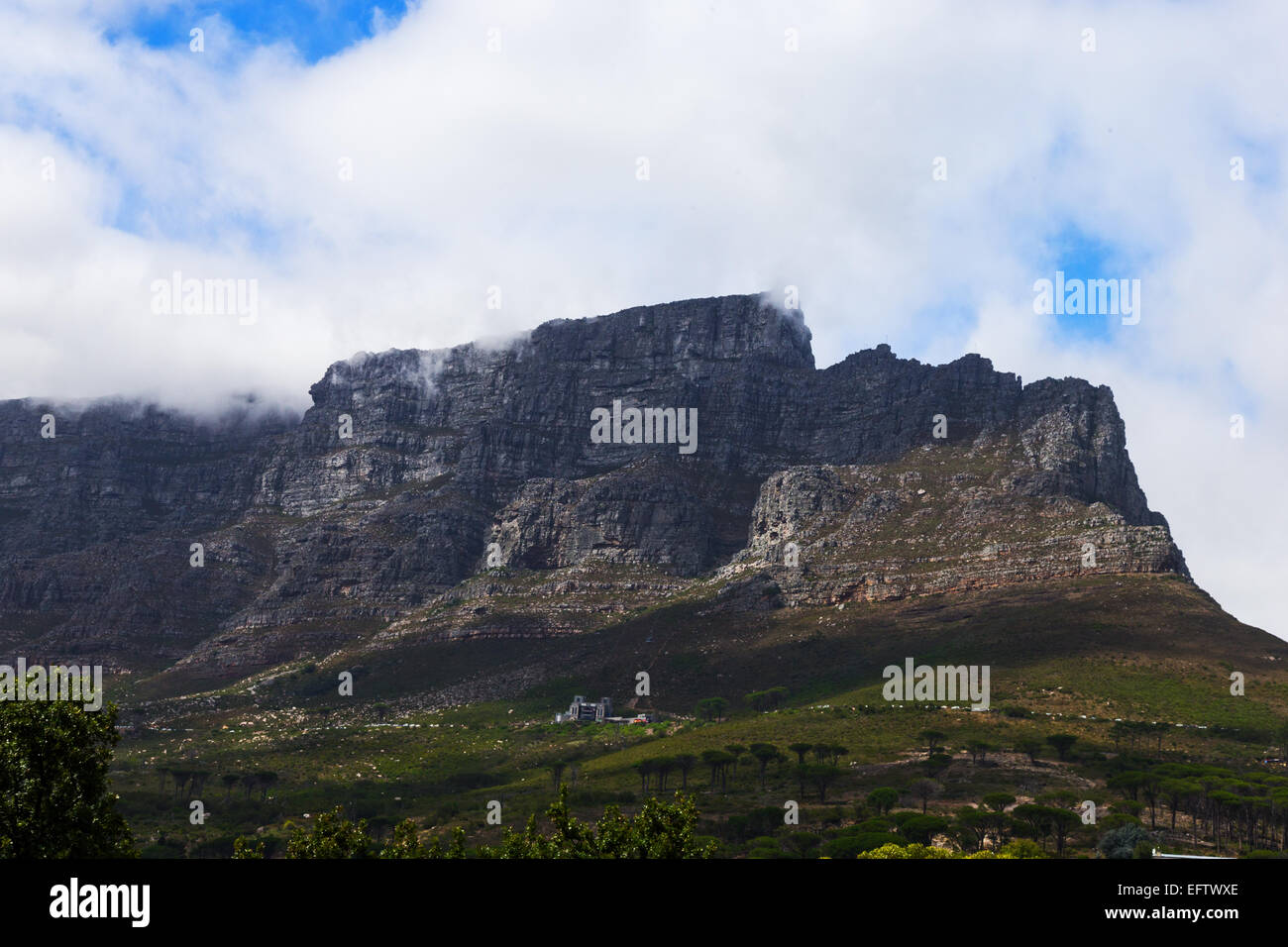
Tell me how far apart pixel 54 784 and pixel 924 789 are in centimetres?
8478

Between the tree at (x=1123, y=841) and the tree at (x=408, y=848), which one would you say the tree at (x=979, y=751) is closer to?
the tree at (x=1123, y=841)

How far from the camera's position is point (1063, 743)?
11050 cm

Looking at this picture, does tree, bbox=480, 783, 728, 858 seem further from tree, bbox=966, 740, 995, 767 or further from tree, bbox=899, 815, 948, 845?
tree, bbox=966, 740, 995, 767

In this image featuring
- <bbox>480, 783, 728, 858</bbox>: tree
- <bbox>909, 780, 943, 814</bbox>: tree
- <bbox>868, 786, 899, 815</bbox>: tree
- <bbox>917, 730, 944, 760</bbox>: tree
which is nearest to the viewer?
<bbox>480, 783, 728, 858</bbox>: tree

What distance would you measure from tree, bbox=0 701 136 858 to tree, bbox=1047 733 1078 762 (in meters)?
95.6

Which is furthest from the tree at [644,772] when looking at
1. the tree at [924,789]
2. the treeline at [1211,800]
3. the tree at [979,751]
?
the treeline at [1211,800]

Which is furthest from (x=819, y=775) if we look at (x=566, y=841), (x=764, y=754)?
(x=566, y=841)

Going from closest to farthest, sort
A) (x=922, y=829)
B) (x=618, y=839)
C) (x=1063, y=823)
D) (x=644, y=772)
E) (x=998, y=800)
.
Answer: (x=618, y=839)
(x=922, y=829)
(x=1063, y=823)
(x=998, y=800)
(x=644, y=772)

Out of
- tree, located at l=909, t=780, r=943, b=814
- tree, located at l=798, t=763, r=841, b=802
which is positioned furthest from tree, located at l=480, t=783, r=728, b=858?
tree, located at l=798, t=763, r=841, b=802

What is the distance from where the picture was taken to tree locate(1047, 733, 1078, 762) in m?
110

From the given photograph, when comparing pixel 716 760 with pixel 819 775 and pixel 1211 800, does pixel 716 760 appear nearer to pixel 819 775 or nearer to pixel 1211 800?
pixel 819 775
